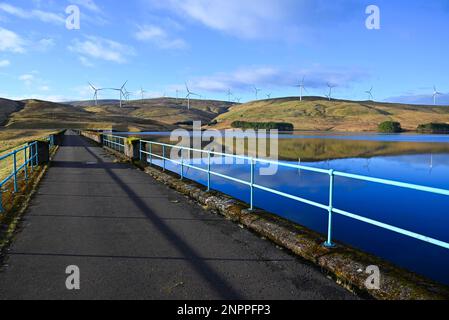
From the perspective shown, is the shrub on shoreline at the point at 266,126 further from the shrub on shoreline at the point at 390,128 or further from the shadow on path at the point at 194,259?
the shadow on path at the point at 194,259

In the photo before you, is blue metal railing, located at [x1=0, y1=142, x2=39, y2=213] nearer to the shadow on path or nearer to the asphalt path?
the asphalt path

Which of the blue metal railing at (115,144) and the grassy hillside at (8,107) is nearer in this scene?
A: the blue metal railing at (115,144)

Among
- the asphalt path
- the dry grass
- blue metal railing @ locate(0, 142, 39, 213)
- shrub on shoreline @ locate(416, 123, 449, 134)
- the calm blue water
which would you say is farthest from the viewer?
shrub on shoreline @ locate(416, 123, 449, 134)

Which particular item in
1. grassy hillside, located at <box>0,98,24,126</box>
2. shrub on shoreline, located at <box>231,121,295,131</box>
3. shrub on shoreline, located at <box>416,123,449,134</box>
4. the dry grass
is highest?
grassy hillside, located at <box>0,98,24,126</box>

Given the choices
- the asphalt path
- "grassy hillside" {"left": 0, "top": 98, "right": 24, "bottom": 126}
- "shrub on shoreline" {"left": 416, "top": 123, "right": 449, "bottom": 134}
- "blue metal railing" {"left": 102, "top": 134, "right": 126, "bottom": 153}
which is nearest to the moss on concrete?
the asphalt path

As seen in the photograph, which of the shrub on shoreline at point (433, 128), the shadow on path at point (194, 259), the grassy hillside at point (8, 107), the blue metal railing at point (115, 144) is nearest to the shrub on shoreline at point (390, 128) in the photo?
the shrub on shoreline at point (433, 128)

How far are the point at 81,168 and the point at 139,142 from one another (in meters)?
3.17

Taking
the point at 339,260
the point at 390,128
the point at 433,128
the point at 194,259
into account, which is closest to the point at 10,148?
the point at 194,259

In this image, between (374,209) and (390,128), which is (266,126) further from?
(374,209)

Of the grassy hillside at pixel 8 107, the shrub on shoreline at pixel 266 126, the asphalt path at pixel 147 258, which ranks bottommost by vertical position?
the asphalt path at pixel 147 258

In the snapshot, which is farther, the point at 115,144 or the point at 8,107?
the point at 8,107

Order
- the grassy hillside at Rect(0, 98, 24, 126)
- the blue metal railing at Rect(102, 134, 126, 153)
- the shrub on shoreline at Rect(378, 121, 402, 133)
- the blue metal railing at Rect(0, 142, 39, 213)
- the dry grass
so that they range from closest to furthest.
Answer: the blue metal railing at Rect(0, 142, 39, 213), the dry grass, the blue metal railing at Rect(102, 134, 126, 153), the shrub on shoreline at Rect(378, 121, 402, 133), the grassy hillside at Rect(0, 98, 24, 126)

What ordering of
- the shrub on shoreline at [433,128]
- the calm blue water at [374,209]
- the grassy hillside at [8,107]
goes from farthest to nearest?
1. the grassy hillside at [8,107]
2. the shrub on shoreline at [433,128]
3. the calm blue water at [374,209]
